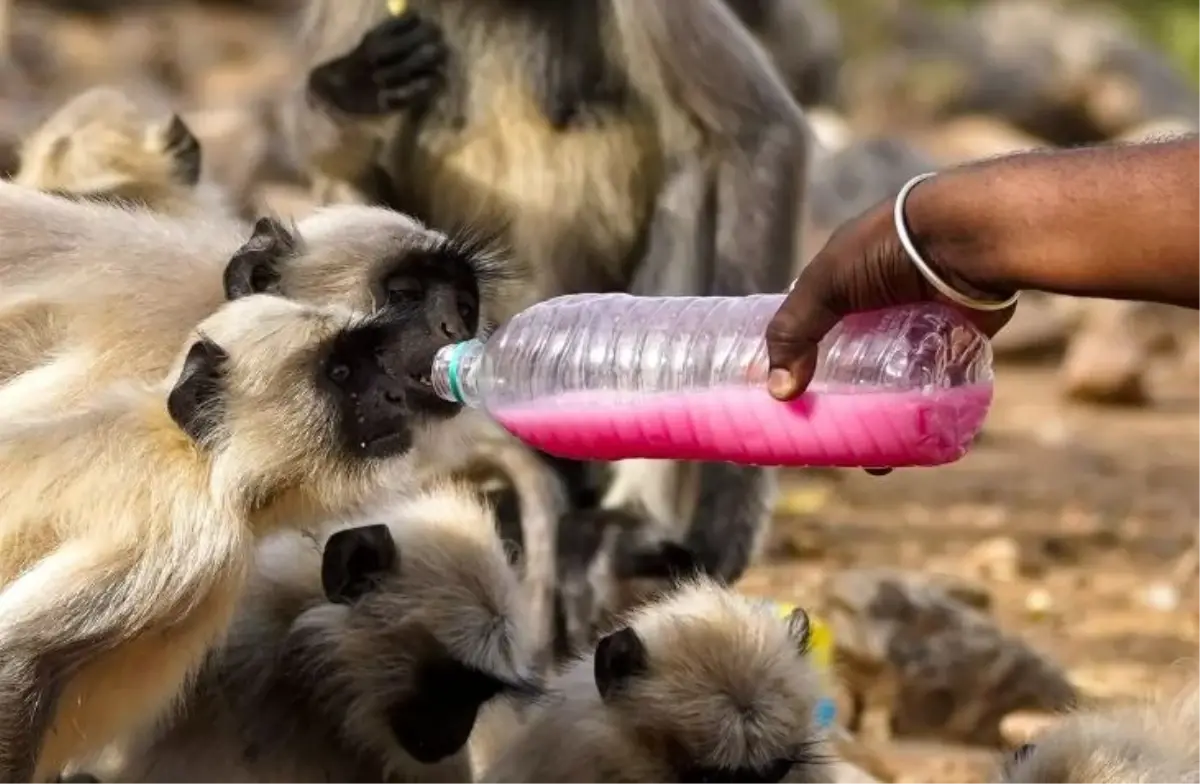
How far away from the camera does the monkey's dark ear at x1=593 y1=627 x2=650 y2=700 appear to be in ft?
12.9

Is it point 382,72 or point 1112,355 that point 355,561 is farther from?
point 1112,355

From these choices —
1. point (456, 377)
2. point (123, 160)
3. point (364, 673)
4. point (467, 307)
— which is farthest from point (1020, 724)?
point (123, 160)

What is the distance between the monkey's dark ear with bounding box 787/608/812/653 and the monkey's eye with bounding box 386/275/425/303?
3.21 feet

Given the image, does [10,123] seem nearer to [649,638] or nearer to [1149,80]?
[649,638]

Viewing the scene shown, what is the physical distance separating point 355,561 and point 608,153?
2040mm

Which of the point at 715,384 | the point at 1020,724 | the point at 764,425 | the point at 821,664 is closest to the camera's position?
the point at 764,425

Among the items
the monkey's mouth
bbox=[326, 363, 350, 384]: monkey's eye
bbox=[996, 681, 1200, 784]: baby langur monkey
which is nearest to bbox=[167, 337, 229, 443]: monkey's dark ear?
bbox=[326, 363, 350, 384]: monkey's eye

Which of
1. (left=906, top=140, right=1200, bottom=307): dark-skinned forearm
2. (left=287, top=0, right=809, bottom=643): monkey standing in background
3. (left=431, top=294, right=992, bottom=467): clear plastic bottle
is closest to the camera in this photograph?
(left=906, top=140, right=1200, bottom=307): dark-skinned forearm

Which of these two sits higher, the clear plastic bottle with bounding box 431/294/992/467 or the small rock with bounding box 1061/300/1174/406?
the clear plastic bottle with bounding box 431/294/992/467

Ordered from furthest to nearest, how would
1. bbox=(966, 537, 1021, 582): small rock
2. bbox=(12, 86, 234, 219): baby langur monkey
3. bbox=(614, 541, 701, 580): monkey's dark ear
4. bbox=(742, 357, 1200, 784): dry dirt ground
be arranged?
bbox=(966, 537, 1021, 582): small rock → bbox=(742, 357, 1200, 784): dry dirt ground → bbox=(12, 86, 234, 219): baby langur monkey → bbox=(614, 541, 701, 580): monkey's dark ear

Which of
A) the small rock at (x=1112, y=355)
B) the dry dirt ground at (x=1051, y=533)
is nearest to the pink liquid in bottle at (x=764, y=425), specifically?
the dry dirt ground at (x=1051, y=533)

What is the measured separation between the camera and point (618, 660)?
13.0 feet

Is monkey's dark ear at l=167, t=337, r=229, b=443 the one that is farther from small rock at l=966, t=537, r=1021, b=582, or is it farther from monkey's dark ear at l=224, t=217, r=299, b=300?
small rock at l=966, t=537, r=1021, b=582

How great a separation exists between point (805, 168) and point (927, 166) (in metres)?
9.27
